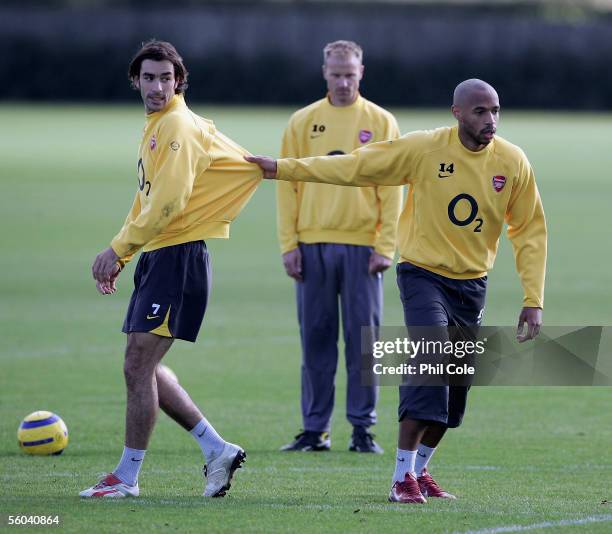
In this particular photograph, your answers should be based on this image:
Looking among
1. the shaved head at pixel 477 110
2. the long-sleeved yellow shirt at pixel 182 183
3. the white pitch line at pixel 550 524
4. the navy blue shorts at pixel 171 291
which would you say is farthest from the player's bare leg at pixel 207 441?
the shaved head at pixel 477 110

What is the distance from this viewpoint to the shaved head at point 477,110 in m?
7.79

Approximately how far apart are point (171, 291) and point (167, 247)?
0.82ft

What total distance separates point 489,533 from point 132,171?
31847mm

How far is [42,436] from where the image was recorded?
31.1 ft

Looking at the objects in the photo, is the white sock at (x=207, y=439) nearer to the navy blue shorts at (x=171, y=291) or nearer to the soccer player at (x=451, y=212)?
the navy blue shorts at (x=171, y=291)

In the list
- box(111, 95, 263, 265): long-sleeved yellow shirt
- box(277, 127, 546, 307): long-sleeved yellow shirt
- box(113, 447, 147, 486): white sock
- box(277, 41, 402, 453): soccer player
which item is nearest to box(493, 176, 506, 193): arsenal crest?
box(277, 127, 546, 307): long-sleeved yellow shirt

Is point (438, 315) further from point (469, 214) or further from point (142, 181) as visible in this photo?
point (142, 181)

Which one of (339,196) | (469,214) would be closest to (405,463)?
(469,214)

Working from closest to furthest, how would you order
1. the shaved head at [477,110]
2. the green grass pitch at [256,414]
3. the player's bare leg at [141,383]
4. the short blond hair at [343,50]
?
the green grass pitch at [256,414] → the player's bare leg at [141,383] → the shaved head at [477,110] → the short blond hair at [343,50]

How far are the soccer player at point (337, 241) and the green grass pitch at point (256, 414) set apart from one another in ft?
1.97

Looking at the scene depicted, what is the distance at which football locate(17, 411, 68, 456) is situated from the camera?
31.1 feet

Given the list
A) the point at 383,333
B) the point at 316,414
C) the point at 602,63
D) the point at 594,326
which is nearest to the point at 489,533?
the point at 316,414

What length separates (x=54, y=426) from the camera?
375 inches

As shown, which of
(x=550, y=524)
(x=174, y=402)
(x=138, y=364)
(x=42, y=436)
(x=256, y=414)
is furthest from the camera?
(x=256, y=414)
